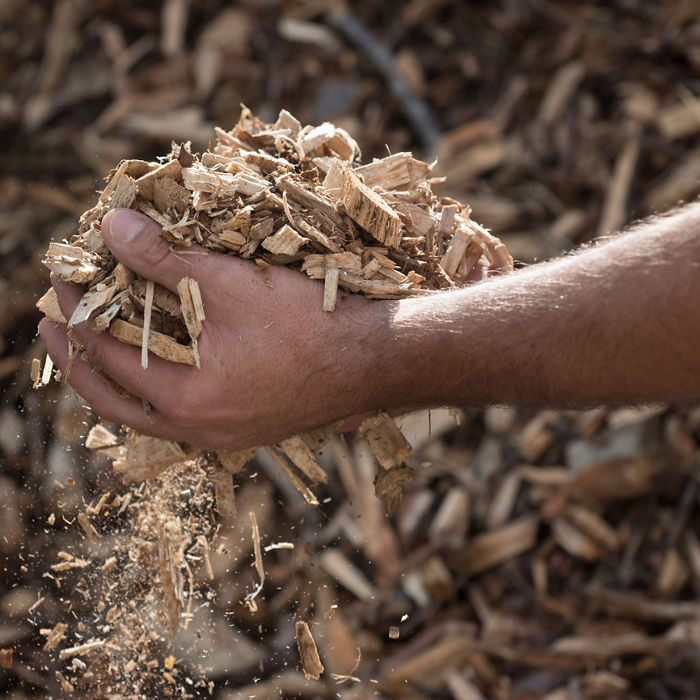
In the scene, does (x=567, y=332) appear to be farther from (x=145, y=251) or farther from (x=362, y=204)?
(x=145, y=251)

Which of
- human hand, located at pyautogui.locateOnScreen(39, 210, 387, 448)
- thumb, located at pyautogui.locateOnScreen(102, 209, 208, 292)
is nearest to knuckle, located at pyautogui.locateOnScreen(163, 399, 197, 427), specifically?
human hand, located at pyautogui.locateOnScreen(39, 210, 387, 448)

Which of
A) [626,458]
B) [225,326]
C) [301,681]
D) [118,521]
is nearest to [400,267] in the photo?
[225,326]

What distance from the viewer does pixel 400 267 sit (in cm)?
137

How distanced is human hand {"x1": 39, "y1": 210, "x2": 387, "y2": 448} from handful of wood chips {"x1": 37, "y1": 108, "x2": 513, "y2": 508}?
23 mm

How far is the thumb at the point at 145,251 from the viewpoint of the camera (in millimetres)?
1181

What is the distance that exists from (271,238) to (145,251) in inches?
7.4

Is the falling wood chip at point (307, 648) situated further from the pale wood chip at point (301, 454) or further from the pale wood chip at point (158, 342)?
the pale wood chip at point (158, 342)

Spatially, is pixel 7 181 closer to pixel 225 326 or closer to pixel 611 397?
pixel 225 326

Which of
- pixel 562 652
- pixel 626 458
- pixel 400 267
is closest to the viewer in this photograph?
pixel 400 267

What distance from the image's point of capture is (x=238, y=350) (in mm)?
1207

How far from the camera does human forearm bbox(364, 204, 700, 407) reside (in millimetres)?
1129

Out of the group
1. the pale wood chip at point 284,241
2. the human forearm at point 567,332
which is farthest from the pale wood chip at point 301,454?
the pale wood chip at point 284,241

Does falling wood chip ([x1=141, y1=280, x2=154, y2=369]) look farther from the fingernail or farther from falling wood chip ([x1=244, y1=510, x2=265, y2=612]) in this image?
falling wood chip ([x1=244, y1=510, x2=265, y2=612])

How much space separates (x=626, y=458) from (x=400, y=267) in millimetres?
1593
